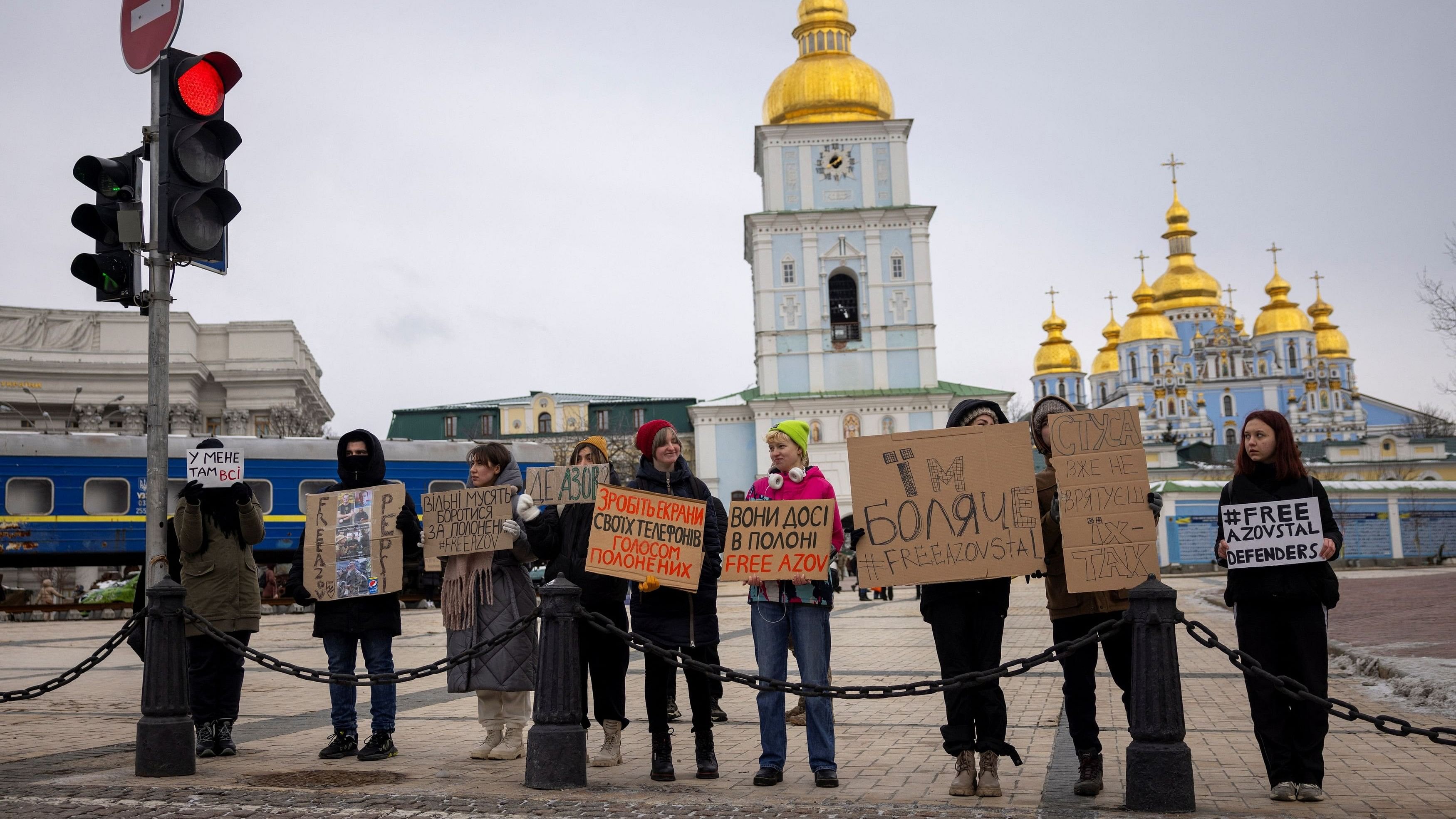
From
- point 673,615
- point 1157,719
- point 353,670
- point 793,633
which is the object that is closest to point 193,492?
point 353,670

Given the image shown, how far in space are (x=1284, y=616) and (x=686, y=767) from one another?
3.21 metres

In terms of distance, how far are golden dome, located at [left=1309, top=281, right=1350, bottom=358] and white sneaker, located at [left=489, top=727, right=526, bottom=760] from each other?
9933cm

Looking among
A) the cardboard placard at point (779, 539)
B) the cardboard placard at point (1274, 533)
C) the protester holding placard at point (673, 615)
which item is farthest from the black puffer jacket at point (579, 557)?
the cardboard placard at point (1274, 533)

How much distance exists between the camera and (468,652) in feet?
22.9

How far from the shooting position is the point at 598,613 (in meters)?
6.88

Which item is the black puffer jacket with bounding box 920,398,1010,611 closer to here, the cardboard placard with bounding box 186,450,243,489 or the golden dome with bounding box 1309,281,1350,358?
the cardboard placard with bounding box 186,450,243,489

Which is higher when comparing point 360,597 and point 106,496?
point 106,496

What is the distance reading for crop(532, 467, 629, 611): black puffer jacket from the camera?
7.05 metres

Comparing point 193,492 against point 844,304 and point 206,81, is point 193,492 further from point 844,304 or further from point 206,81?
point 844,304

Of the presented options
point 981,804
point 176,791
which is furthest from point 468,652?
point 981,804

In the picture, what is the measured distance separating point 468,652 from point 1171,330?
9594 centimetres

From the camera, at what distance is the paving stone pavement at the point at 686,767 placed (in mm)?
5793

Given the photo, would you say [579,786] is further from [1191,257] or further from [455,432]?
[1191,257]

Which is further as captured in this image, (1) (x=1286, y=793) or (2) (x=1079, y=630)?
(2) (x=1079, y=630)
